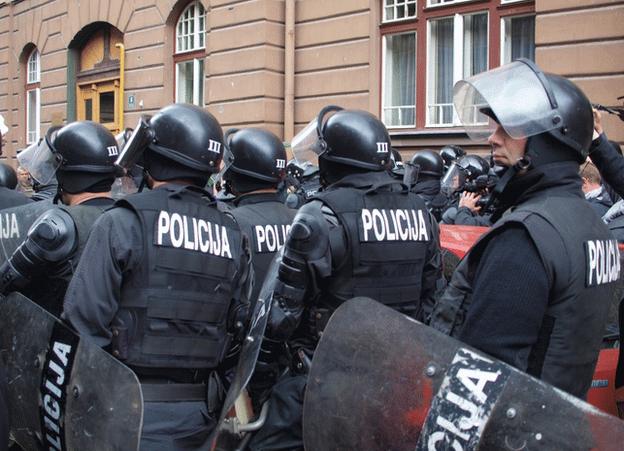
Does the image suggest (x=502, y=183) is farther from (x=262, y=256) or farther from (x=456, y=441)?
(x=262, y=256)

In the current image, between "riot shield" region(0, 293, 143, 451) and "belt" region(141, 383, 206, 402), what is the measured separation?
0.23m

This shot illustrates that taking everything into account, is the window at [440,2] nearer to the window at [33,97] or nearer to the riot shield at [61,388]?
the riot shield at [61,388]

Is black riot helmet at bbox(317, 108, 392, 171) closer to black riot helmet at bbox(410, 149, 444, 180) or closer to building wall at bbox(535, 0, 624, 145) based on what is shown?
black riot helmet at bbox(410, 149, 444, 180)

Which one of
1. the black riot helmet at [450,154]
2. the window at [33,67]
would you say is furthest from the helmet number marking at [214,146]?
the window at [33,67]

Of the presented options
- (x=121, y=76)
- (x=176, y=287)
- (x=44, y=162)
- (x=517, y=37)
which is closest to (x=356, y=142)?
(x=176, y=287)

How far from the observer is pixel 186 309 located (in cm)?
259

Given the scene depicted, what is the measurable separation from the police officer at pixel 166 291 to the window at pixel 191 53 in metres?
10.9

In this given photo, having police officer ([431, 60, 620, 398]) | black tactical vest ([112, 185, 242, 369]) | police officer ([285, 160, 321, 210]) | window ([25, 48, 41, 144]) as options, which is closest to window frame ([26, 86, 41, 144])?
window ([25, 48, 41, 144])

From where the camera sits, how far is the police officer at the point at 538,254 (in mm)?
1925

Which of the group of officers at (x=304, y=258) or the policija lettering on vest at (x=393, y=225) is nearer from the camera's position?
the group of officers at (x=304, y=258)

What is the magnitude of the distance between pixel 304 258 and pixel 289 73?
29.4 feet

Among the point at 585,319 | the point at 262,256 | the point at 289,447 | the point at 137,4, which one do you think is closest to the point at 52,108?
the point at 137,4

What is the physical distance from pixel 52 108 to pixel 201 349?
15.5 meters

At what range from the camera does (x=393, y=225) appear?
3264 millimetres
